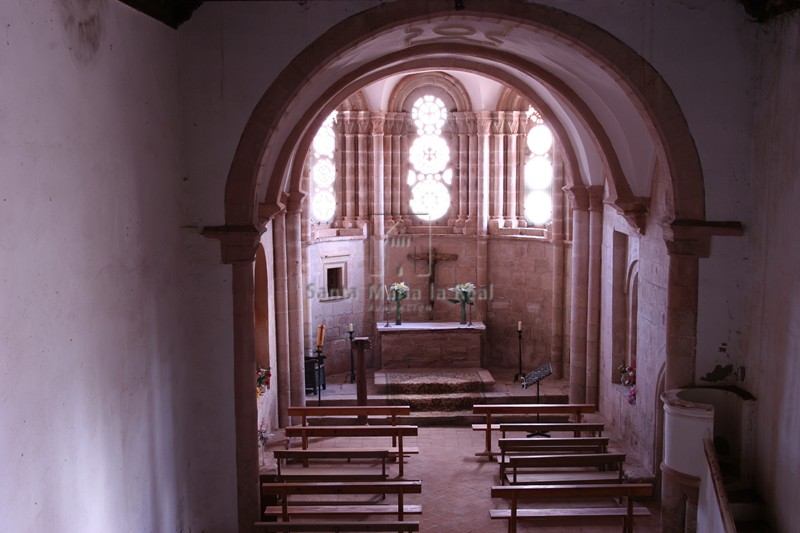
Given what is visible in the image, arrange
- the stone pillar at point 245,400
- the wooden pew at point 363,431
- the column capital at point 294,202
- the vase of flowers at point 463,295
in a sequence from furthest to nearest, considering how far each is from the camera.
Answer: the vase of flowers at point 463,295, the column capital at point 294,202, the wooden pew at point 363,431, the stone pillar at point 245,400

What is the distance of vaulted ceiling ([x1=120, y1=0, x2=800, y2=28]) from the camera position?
767 cm

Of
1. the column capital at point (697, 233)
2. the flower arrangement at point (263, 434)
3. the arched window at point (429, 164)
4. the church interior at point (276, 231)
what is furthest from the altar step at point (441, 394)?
the column capital at point (697, 233)

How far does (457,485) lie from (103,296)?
634 centimetres

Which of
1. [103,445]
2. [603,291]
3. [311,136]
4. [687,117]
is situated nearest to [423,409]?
[603,291]

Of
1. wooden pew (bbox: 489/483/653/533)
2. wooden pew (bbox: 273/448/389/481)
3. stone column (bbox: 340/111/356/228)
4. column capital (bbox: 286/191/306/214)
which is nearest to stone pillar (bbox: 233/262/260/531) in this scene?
wooden pew (bbox: 273/448/389/481)

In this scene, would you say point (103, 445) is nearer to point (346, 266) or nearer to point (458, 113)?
point (346, 266)

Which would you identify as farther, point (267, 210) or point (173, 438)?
point (267, 210)

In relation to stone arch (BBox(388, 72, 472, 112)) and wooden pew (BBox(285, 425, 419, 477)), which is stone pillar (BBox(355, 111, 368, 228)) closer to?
stone arch (BBox(388, 72, 472, 112))

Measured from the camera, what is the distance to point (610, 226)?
1324cm

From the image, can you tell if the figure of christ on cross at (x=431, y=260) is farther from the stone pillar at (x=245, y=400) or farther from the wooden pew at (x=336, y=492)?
the wooden pew at (x=336, y=492)

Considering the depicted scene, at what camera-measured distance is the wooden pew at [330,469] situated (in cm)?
979

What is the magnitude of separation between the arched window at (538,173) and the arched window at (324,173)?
4395mm

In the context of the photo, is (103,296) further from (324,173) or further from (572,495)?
(324,173)

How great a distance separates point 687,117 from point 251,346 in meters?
5.44
